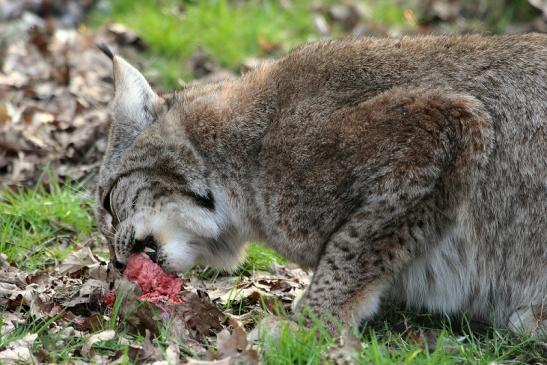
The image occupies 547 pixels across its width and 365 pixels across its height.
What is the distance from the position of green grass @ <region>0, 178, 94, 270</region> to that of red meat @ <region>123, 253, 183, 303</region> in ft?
3.35

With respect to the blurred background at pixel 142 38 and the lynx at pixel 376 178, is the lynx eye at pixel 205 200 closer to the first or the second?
the lynx at pixel 376 178

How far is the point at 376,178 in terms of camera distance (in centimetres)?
524

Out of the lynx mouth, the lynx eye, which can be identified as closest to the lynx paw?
the lynx eye

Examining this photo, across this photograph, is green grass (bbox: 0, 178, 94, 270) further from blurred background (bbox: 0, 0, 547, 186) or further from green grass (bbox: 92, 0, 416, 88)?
green grass (bbox: 92, 0, 416, 88)

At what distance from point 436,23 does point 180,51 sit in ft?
10.1

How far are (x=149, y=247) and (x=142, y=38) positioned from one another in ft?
19.0

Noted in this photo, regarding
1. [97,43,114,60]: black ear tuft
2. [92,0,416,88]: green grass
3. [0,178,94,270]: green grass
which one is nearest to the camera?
[97,43,114,60]: black ear tuft

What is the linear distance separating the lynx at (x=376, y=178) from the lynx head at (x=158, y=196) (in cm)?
1

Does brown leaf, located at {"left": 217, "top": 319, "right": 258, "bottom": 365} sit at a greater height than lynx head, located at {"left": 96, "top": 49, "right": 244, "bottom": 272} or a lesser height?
lesser

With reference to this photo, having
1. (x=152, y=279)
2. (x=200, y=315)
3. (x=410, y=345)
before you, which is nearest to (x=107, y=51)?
(x=152, y=279)

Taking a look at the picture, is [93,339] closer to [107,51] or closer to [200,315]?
[200,315]

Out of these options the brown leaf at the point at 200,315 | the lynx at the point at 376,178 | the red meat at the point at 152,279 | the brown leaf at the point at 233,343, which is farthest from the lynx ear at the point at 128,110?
the brown leaf at the point at 233,343

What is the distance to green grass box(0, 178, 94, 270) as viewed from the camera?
6605mm

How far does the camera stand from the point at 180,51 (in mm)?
10914
